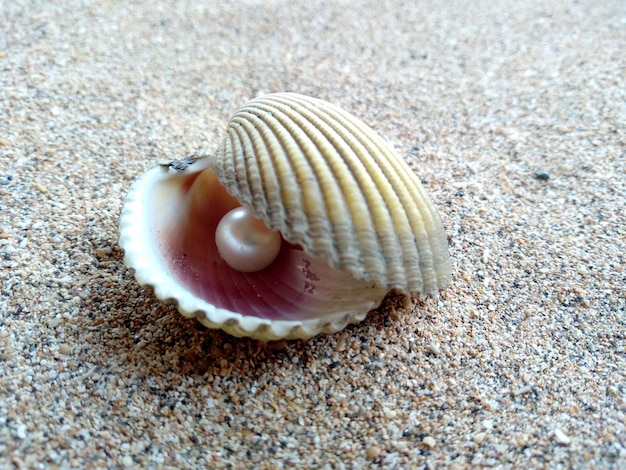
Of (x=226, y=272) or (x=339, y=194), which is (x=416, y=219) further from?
(x=226, y=272)

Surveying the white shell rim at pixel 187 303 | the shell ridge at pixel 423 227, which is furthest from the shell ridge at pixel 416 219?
the white shell rim at pixel 187 303

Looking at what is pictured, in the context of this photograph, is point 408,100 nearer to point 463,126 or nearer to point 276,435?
point 463,126

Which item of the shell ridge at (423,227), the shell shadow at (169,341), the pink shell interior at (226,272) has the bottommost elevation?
the shell shadow at (169,341)

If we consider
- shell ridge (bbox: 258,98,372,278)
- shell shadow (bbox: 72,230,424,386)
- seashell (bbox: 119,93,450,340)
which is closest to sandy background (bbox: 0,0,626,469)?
shell shadow (bbox: 72,230,424,386)

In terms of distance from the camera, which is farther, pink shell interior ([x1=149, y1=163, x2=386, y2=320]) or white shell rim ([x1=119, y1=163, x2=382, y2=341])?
pink shell interior ([x1=149, y1=163, x2=386, y2=320])

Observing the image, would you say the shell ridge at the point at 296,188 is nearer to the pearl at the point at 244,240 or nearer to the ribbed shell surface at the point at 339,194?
the ribbed shell surface at the point at 339,194

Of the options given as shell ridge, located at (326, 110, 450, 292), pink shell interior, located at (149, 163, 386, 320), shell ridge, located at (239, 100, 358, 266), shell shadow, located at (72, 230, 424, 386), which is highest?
shell ridge, located at (239, 100, 358, 266)

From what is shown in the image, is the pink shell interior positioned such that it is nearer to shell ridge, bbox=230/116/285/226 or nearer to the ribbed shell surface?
the ribbed shell surface

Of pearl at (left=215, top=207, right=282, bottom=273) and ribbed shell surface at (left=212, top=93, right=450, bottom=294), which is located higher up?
ribbed shell surface at (left=212, top=93, right=450, bottom=294)
